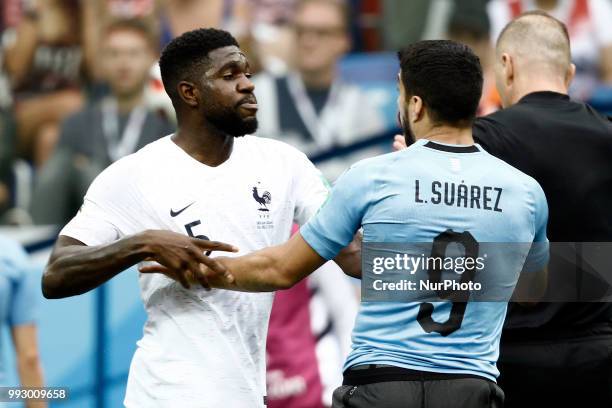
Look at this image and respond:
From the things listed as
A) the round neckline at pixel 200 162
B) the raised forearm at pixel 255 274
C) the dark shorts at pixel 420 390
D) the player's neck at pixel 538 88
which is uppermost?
the player's neck at pixel 538 88

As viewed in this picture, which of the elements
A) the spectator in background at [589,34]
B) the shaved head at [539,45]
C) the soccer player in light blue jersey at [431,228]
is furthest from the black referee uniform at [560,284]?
the spectator in background at [589,34]

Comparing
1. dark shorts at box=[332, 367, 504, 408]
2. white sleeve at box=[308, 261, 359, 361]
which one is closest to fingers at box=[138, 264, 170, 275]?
dark shorts at box=[332, 367, 504, 408]

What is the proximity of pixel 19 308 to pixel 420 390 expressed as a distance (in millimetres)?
2638

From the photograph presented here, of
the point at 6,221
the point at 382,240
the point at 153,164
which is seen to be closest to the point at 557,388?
the point at 382,240

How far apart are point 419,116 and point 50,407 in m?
3.67

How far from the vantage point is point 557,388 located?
4699 millimetres

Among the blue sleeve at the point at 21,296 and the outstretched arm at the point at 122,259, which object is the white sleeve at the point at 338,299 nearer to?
the blue sleeve at the point at 21,296

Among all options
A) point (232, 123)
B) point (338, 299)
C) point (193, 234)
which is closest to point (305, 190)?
point (232, 123)

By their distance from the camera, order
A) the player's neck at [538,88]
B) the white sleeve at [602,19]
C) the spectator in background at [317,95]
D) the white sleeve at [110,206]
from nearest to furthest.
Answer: the white sleeve at [110,206], the player's neck at [538,88], the white sleeve at [602,19], the spectator in background at [317,95]

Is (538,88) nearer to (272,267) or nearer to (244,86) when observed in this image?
(244,86)

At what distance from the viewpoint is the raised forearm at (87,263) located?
12.7ft

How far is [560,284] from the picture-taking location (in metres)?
4.71

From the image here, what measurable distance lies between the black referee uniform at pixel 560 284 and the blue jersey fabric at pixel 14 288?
2271 mm

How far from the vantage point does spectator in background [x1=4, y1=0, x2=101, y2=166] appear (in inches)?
401
